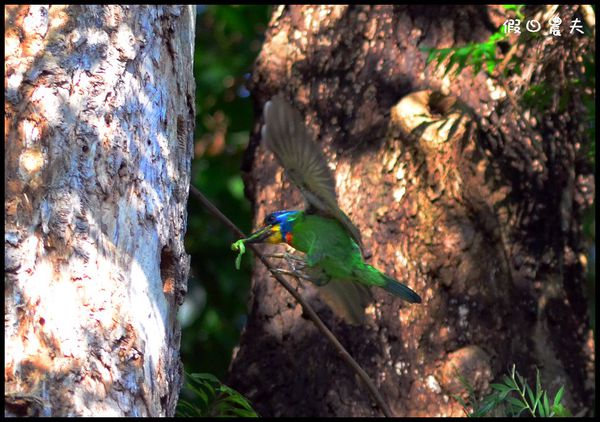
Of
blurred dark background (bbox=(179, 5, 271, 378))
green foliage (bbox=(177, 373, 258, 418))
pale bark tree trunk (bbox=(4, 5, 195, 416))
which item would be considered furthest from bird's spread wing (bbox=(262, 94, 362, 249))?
blurred dark background (bbox=(179, 5, 271, 378))

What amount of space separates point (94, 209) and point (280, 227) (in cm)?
111

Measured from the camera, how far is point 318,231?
3389 mm

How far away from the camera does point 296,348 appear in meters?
3.70

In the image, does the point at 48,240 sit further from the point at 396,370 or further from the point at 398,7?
the point at 398,7

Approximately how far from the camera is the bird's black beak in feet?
10.6

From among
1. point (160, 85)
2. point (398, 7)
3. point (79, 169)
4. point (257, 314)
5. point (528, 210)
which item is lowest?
point (257, 314)

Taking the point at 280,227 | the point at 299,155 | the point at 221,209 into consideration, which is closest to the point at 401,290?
the point at 280,227

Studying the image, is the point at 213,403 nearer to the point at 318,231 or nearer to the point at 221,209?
the point at 318,231

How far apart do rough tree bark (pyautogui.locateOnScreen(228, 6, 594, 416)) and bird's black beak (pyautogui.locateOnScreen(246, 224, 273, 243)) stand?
22.8 inches

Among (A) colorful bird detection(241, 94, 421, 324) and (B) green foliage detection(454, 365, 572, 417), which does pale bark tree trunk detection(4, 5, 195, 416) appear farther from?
(B) green foliage detection(454, 365, 572, 417)

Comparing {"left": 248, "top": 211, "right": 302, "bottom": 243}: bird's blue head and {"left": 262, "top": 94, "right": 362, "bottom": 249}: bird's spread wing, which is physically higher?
{"left": 262, "top": 94, "right": 362, "bottom": 249}: bird's spread wing

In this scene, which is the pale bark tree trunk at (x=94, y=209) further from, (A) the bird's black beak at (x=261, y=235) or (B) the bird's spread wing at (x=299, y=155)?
(A) the bird's black beak at (x=261, y=235)

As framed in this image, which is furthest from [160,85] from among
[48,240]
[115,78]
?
[48,240]

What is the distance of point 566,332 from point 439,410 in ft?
2.36
